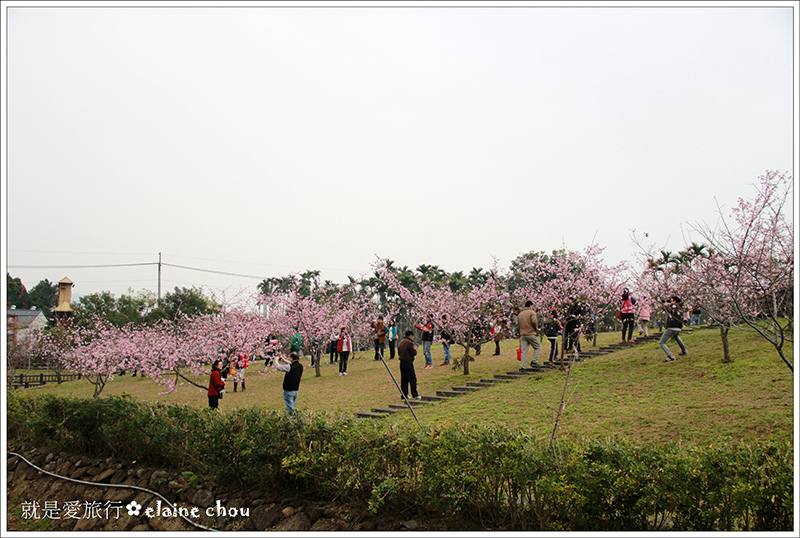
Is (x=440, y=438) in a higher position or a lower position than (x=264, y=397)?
higher

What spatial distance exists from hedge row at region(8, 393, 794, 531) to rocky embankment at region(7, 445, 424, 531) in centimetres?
20

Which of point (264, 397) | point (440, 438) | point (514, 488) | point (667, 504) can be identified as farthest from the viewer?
point (264, 397)

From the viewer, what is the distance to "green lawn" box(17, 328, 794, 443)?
24.8ft

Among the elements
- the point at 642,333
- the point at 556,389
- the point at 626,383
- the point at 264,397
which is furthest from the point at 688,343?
the point at 264,397

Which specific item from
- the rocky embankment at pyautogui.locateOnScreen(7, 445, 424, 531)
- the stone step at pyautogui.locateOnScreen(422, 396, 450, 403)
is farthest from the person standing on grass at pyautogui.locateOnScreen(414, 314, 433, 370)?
the rocky embankment at pyautogui.locateOnScreen(7, 445, 424, 531)

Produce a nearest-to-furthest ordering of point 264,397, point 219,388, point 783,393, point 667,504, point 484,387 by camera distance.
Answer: point 667,504 → point 783,393 → point 219,388 → point 484,387 → point 264,397

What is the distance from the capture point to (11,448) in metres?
10.3

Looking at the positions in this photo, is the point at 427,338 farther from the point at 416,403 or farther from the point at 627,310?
the point at 627,310

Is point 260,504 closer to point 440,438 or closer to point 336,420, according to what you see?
point 336,420

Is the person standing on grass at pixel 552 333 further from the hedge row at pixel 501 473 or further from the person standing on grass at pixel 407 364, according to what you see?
the hedge row at pixel 501 473

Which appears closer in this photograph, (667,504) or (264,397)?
(667,504)

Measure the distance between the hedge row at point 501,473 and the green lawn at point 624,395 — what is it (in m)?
0.67

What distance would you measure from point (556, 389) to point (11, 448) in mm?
11773

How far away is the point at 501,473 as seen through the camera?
4531 mm
